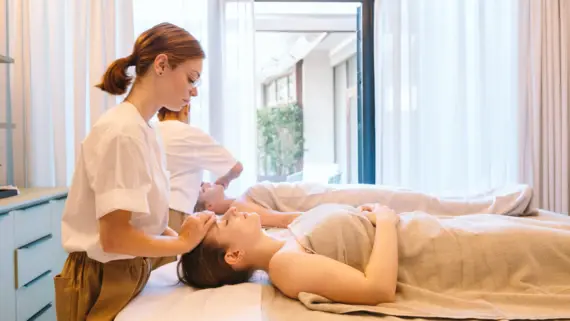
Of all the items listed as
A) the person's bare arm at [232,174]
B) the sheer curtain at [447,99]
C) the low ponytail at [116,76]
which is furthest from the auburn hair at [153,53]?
the sheer curtain at [447,99]

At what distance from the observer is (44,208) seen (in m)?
2.29

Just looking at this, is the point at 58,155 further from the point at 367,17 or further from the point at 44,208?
the point at 367,17

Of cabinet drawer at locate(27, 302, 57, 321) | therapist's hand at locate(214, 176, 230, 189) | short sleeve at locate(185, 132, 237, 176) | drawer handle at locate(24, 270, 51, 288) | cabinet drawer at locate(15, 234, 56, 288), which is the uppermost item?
short sleeve at locate(185, 132, 237, 176)

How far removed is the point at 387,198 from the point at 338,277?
114 centimetres

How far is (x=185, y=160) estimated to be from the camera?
1864mm

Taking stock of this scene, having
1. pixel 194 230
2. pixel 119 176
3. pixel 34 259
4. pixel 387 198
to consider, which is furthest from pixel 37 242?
pixel 387 198

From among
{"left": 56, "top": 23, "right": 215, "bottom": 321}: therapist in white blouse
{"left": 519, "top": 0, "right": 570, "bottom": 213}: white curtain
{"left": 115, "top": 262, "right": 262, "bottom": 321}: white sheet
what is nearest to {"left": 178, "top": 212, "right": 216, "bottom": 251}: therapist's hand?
{"left": 56, "top": 23, "right": 215, "bottom": 321}: therapist in white blouse

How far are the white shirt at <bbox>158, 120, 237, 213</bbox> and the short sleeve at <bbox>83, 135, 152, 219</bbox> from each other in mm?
747

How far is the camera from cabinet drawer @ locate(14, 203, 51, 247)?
206cm

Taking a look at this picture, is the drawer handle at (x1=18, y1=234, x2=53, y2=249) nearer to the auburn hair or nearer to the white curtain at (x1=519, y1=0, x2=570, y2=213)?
the auburn hair

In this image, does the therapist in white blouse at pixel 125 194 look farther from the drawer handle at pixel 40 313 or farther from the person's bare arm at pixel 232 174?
the drawer handle at pixel 40 313

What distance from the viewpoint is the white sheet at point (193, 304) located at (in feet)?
3.67

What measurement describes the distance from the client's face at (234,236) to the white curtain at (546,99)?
92.0 inches

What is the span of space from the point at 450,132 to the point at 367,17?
943 mm
